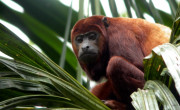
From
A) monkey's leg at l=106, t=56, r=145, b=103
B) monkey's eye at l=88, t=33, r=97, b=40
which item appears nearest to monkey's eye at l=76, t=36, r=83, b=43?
monkey's eye at l=88, t=33, r=97, b=40

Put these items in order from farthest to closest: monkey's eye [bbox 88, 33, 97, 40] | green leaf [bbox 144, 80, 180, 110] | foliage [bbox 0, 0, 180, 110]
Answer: monkey's eye [bbox 88, 33, 97, 40]
foliage [bbox 0, 0, 180, 110]
green leaf [bbox 144, 80, 180, 110]

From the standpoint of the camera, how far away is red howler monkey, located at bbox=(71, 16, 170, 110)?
3.72m

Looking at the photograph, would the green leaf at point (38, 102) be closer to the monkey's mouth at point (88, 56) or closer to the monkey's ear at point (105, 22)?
the monkey's mouth at point (88, 56)

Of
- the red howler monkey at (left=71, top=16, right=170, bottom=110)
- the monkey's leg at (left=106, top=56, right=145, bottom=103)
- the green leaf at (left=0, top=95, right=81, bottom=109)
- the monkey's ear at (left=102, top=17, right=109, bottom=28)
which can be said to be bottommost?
the green leaf at (left=0, top=95, right=81, bottom=109)

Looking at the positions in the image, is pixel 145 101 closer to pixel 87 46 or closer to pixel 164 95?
pixel 164 95

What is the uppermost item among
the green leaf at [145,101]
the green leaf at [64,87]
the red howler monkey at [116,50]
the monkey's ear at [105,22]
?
the monkey's ear at [105,22]

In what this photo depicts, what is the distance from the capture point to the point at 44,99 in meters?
1.96

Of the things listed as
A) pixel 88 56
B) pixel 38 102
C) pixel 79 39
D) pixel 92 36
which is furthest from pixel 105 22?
pixel 38 102

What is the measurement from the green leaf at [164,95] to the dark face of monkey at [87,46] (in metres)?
2.34

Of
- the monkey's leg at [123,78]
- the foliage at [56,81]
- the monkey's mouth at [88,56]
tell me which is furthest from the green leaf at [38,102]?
the monkey's mouth at [88,56]

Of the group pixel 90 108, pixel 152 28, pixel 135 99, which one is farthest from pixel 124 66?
pixel 135 99

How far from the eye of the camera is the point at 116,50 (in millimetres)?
4238

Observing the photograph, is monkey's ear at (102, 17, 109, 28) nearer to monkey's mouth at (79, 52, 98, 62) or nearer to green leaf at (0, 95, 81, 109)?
monkey's mouth at (79, 52, 98, 62)

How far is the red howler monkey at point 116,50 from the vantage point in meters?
3.72
